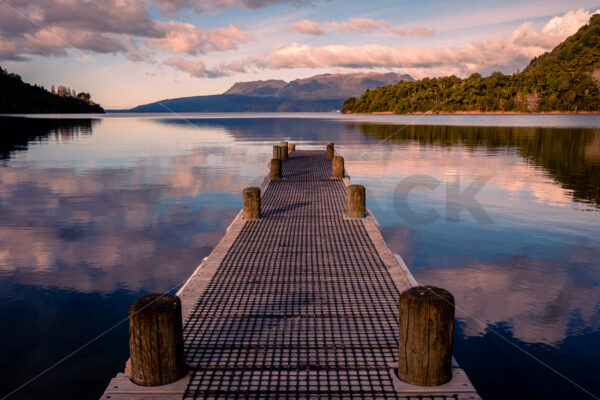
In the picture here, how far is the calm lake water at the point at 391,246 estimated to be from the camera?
25.7ft

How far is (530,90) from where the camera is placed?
472 ft

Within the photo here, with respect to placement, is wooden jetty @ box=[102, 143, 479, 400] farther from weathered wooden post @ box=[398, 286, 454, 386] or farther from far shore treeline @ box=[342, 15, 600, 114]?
far shore treeline @ box=[342, 15, 600, 114]

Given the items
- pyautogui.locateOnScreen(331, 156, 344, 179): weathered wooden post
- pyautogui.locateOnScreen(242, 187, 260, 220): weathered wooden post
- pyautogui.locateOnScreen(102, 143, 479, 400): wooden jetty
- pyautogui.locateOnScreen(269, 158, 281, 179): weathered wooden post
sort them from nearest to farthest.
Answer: pyautogui.locateOnScreen(102, 143, 479, 400): wooden jetty → pyautogui.locateOnScreen(242, 187, 260, 220): weathered wooden post → pyautogui.locateOnScreen(331, 156, 344, 179): weathered wooden post → pyautogui.locateOnScreen(269, 158, 281, 179): weathered wooden post

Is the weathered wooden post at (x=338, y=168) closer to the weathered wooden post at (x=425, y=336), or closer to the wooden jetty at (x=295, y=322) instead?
the wooden jetty at (x=295, y=322)

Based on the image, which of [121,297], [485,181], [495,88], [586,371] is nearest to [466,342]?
[586,371]

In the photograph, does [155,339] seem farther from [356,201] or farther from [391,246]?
[391,246]

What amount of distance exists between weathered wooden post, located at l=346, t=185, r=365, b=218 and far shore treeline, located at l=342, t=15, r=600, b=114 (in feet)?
377

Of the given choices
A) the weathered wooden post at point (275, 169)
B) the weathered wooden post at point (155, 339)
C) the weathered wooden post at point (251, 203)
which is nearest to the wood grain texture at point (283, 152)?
the weathered wooden post at point (275, 169)

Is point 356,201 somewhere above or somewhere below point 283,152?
below

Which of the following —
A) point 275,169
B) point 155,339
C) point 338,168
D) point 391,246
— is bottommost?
point 391,246

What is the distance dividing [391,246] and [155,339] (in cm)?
1049

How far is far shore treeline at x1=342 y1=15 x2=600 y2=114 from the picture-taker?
5428 inches

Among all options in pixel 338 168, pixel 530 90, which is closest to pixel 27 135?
pixel 338 168

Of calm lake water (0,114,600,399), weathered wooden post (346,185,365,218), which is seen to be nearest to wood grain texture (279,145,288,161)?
calm lake water (0,114,600,399)
